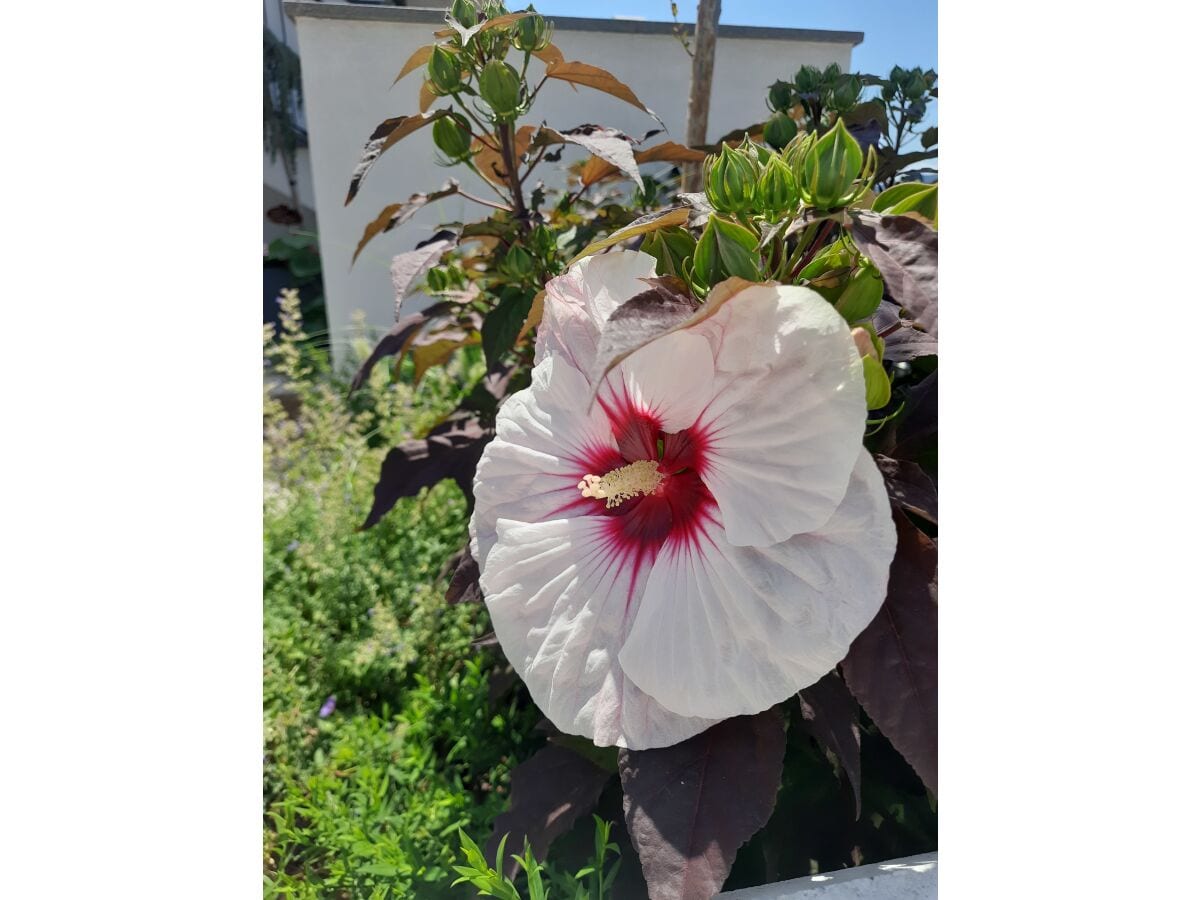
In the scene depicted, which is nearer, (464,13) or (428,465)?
(464,13)

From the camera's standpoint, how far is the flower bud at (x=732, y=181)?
534 millimetres

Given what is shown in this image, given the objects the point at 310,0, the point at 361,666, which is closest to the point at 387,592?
the point at 361,666

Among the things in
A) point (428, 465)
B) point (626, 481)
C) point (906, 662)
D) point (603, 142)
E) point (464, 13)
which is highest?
point (464, 13)

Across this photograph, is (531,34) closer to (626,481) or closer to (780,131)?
(780,131)

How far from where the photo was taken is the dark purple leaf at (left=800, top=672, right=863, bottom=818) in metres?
0.64

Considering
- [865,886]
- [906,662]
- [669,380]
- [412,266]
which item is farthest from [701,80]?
[865,886]

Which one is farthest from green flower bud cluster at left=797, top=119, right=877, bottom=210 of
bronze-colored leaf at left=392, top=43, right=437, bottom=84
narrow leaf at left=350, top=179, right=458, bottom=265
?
narrow leaf at left=350, top=179, right=458, bottom=265

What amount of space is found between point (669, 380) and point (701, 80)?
2.01 feet

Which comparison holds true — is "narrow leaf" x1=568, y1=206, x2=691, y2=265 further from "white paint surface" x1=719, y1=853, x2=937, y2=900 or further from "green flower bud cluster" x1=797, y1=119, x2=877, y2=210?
"white paint surface" x1=719, y1=853, x2=937, y2=900

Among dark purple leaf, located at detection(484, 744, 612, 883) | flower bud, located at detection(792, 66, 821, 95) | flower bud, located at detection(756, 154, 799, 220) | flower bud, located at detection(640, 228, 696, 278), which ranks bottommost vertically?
dark purple leaf, located at detection(484, 744, 612, 883)

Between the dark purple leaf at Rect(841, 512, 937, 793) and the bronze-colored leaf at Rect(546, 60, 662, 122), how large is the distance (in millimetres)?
531

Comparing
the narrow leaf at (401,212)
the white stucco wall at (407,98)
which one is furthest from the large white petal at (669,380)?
the narrow leaf at (401,212)

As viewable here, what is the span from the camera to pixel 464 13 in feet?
2.52
